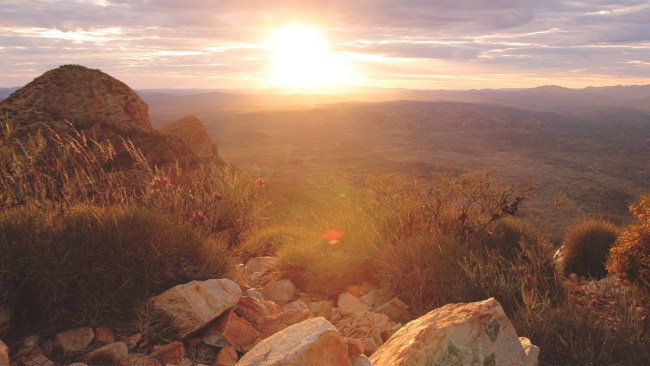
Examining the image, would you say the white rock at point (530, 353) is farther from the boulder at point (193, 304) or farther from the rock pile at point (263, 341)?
the boulder at point (193, 304)

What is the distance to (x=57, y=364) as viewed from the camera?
9.70 ft

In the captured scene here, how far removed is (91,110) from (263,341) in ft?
22.2

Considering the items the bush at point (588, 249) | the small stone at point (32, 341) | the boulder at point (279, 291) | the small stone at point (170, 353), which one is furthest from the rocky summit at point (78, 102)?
the bush at point (588, 249)

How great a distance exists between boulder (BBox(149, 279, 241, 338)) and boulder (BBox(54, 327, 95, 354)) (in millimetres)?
444

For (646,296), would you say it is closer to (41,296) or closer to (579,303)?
(579,303)

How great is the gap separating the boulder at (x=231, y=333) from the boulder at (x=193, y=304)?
71mm

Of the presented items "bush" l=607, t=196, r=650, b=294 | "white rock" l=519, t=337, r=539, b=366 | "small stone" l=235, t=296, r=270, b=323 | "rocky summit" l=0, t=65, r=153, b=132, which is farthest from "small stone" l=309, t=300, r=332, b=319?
"rocky summit" l=0, t=65, r=153, b=132

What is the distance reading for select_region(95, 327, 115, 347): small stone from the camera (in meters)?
3.15

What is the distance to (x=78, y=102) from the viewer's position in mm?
8102

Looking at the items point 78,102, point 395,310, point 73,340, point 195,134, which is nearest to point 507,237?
point 395,310

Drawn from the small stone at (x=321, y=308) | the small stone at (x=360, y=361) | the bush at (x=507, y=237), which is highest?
the small stone at (x=360, y=361)

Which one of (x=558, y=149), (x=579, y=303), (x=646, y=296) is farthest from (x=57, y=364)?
(x=558, y=149)

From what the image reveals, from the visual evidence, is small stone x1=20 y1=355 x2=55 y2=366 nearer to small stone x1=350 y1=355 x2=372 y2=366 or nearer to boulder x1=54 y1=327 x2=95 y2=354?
boulder x1=54 y1=327 x2=95 y2=354

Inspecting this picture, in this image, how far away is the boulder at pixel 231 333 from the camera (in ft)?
11.0
